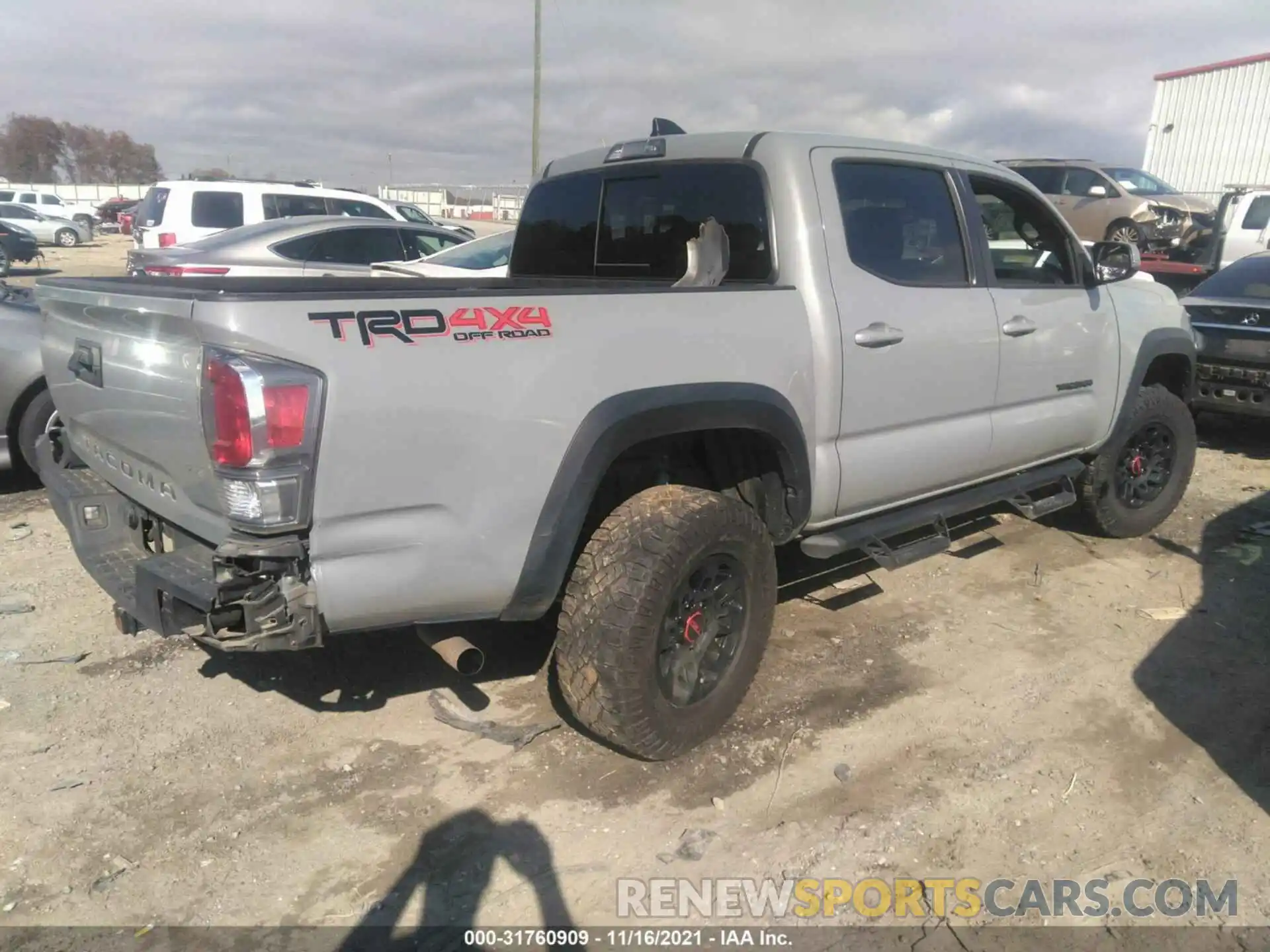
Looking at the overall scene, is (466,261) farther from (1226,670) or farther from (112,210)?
(112,210)

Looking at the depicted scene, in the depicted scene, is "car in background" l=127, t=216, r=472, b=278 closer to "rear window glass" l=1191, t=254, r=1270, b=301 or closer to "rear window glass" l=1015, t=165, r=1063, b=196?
"rear window glass" l=1191, t=254, r=1270, b=301

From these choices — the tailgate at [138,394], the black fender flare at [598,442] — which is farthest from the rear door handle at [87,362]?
the black fender flare at [598,442]

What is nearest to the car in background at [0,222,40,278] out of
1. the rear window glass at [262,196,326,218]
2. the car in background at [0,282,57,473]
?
the rear window glass at [262,196,326,218]

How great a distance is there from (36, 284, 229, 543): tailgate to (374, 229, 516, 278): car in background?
17.2ft

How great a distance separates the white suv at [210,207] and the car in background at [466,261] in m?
5.67

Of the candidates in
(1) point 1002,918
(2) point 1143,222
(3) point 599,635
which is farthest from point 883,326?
(2) point 1143,222

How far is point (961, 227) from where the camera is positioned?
163 inches

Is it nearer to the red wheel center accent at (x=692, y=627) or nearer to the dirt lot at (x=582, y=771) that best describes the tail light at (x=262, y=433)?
the dirt lot at (x=582, y=771)

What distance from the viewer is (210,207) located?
13547 millimetres

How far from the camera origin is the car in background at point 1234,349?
7258mm

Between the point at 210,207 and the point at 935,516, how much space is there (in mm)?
12593

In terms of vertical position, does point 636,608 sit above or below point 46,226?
below

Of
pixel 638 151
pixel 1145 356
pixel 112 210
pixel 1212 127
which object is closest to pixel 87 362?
pixel 638 151

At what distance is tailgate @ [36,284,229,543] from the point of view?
8.12ft
